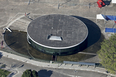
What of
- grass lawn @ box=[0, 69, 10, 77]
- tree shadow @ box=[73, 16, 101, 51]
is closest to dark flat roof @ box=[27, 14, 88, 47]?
tree shadow @ box=[73, 16, 101, 51]

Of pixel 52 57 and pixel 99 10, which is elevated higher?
pixel 99 10

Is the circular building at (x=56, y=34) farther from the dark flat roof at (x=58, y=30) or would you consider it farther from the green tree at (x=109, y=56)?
the green tree at (x=109, y=56)

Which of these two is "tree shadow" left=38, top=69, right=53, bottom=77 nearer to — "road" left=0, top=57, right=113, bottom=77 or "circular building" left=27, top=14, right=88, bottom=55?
"road" left=0, top=57, right=113, bottom=77

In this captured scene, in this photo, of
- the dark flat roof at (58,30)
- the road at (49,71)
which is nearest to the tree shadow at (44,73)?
the road at (49,71)

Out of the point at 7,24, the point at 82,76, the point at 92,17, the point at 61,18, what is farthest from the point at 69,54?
the point at 7,24

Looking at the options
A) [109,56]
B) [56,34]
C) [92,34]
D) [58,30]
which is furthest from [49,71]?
[92,34]

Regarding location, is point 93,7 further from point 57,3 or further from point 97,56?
point 97,56

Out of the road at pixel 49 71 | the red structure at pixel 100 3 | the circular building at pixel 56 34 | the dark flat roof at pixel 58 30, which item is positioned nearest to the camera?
the road at pixel 49 71
